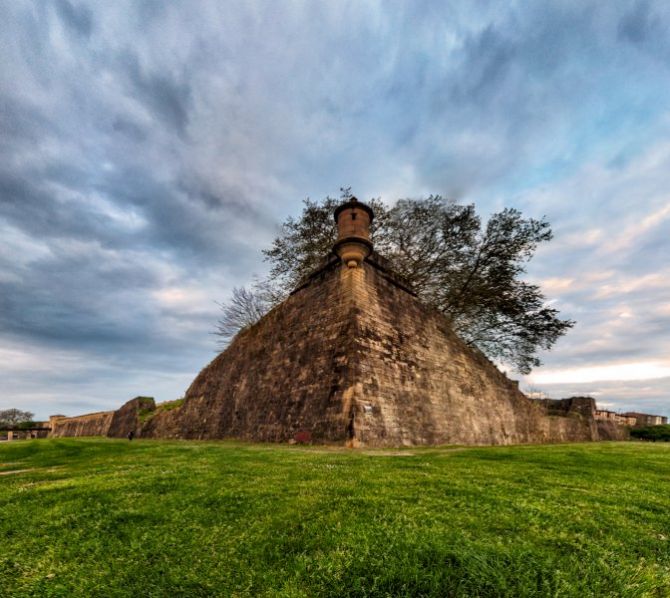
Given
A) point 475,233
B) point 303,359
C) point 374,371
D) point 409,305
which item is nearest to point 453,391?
point 409,305

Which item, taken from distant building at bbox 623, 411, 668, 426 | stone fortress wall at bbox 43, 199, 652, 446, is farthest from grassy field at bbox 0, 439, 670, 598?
distant building at bbox 623, 411, 668, 426

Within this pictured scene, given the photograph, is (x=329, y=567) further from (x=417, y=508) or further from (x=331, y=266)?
(x=331, y=266)

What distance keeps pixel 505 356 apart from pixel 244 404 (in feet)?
55.9

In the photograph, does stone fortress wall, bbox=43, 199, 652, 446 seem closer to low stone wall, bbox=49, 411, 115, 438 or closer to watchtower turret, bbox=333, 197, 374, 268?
watchtower turret, bbox=333, 197, 374, 268

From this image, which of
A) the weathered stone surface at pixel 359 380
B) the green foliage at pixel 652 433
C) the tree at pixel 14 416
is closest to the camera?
the weathered stone surface at pixel 359 380

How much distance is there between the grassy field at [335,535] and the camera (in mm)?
2420

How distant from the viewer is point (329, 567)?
99.1 inches

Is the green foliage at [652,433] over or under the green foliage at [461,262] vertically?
under

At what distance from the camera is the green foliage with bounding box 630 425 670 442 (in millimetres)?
30203

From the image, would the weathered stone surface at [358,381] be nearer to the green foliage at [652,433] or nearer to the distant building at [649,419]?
the green foliage at [652,433]

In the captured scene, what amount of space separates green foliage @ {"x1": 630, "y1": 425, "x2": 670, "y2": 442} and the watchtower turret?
1332 inches

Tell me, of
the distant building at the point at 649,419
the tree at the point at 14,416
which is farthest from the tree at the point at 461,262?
the tree at the point at 14,416

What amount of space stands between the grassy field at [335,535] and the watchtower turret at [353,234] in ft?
30.5

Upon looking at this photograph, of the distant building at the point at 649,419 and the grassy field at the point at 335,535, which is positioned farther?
the distant building at the point at 649,419
